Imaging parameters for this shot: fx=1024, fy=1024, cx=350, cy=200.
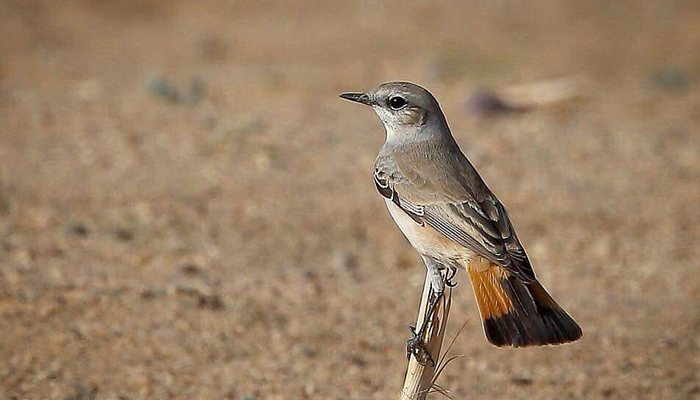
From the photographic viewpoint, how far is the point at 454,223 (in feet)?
16.0

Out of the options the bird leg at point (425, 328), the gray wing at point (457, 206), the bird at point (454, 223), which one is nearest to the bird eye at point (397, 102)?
the bird at point (454, 223)

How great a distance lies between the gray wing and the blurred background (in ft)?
4.55

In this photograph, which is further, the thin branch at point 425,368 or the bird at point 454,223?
the bird at point 454,223

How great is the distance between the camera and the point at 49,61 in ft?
42.2

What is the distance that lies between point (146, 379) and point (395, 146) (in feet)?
6.25

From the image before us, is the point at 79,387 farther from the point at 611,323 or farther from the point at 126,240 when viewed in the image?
the point at 611,323

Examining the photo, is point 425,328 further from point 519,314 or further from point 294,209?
point 294,209

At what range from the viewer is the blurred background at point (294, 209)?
617 cm

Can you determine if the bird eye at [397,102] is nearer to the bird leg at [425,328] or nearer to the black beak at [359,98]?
the black beak at [359,98]

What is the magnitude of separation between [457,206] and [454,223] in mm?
109

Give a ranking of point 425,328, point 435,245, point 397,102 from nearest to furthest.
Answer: point 425,328
point 435,245
point 397,102

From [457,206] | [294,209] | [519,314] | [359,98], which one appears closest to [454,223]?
[457,206]

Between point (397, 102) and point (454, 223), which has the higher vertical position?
point (397, 102)

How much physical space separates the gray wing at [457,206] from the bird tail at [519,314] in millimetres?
81
